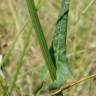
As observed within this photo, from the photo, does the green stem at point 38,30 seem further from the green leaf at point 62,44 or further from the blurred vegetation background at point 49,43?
the blurred vegetation background at point 49,43

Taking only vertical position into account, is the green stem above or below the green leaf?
above

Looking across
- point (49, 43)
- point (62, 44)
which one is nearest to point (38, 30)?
point (62, 44)

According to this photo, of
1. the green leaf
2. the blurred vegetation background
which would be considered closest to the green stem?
the green leaf

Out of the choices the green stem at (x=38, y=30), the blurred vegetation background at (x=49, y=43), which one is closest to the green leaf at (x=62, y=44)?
the green stem at (x=38, y=30)

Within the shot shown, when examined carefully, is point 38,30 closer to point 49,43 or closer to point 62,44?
point 62,44

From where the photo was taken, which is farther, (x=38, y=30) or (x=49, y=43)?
(x=49, y=43)

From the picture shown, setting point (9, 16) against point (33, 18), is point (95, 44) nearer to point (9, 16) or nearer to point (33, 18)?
point (9, 16)

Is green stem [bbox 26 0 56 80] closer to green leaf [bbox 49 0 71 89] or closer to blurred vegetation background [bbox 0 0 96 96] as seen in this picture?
green leaf [bbox 49 0 71 89]

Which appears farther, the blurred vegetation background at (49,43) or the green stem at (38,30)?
the blurred vegetation background at (49,43)
